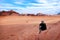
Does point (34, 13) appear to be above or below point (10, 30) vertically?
above

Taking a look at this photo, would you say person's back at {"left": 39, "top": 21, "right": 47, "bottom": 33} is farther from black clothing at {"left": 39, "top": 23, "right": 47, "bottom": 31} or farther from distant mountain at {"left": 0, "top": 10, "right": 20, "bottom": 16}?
distant mountain at {"left": 0, "top": 10, "right": 20, "bottom": 16}

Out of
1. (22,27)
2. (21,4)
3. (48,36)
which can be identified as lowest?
(48,36)

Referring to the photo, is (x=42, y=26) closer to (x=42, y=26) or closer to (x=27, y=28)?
(x=42, y=26)

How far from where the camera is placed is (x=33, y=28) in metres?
2.96

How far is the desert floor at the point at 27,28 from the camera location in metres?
2.94

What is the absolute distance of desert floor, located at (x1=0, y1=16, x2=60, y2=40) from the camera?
2941 millimetres

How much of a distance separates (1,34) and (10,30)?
0.66ft

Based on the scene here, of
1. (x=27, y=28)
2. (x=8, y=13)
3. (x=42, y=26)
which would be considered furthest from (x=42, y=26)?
(x=8, y=13)

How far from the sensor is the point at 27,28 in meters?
2.98

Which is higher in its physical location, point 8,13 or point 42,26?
point 8,13

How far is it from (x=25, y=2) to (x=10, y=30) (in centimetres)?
63

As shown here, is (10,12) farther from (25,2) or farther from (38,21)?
(38,21)

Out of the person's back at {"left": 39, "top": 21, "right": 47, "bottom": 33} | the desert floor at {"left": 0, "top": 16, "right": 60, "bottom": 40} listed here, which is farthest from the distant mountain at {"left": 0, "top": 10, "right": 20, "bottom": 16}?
the person's back at {"left": 39, "top": 21, "right": 47, "bottom": 33}

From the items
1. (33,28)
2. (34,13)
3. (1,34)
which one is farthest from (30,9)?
(1,34)
